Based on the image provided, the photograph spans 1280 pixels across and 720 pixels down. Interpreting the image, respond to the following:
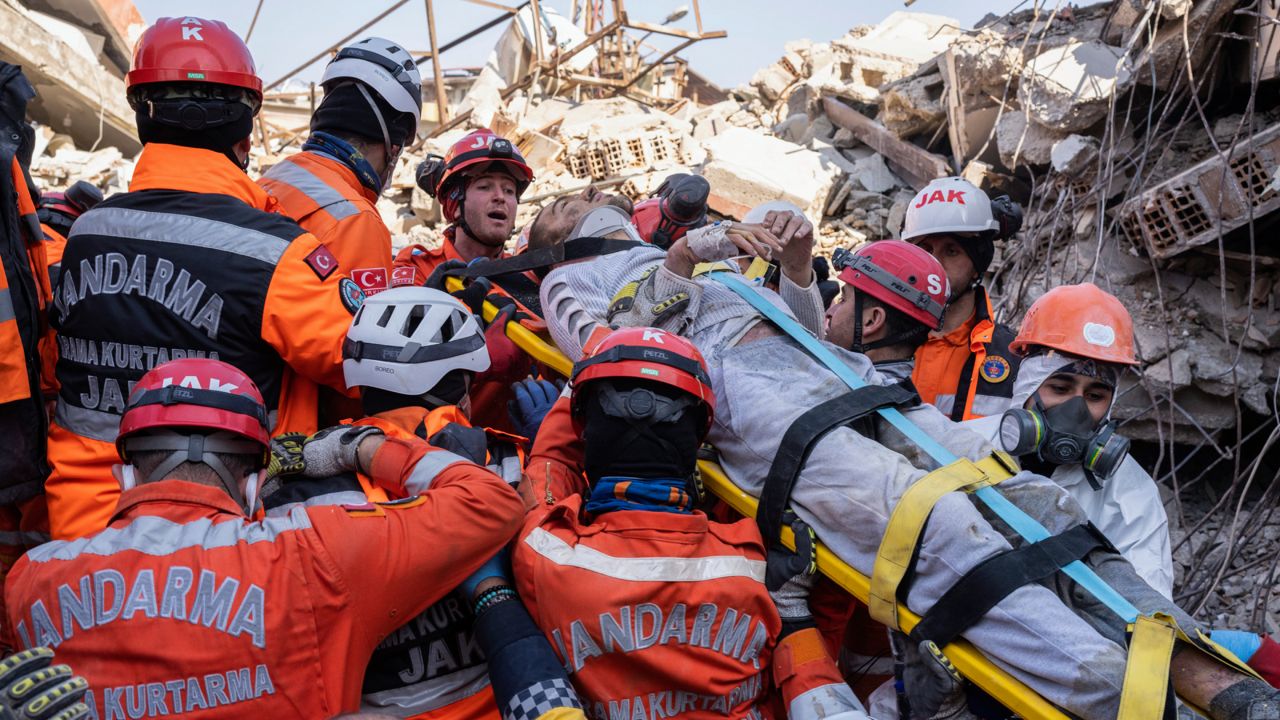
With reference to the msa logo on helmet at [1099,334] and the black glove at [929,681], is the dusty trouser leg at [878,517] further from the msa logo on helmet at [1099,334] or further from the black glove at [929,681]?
the msa logo on helmet at [1099,334]

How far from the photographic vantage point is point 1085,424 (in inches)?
134

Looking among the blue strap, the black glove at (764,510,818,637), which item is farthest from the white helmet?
the black glove at (764,510,818,637)

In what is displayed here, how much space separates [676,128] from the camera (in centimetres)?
1221

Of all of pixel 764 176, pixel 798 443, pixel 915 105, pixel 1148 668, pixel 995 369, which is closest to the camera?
pixel 1148 668

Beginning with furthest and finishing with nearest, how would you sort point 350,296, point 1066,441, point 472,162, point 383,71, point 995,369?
point 472,162 < point 995,369 < point 383,71 < point 1066,441 < point 350,296

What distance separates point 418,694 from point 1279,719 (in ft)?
6.48

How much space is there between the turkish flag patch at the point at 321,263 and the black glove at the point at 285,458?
19.6 inches

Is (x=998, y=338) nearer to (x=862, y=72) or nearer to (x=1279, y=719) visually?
(x=1279, y=719)

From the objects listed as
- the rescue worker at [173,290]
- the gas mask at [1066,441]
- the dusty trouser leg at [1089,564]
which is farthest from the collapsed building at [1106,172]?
the rescue worker at [173,290]

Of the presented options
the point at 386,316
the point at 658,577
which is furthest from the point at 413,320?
the point at 658,577

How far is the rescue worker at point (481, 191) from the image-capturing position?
Answer: 16.2 ft

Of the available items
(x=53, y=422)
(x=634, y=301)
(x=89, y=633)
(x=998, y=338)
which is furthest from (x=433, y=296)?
(x=998, y=338)

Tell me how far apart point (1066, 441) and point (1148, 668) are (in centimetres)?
113

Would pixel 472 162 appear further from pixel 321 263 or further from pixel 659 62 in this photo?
pixel 659 62
